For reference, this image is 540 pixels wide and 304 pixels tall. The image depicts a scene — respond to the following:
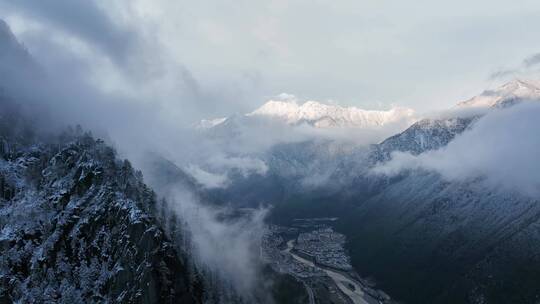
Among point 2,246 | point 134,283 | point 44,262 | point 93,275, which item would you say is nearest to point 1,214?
point 2,246

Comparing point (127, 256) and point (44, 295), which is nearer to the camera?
point (44, 295)

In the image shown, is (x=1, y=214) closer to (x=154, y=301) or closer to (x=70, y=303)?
(x=70, y=303)

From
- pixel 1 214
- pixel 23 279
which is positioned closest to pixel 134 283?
pixel 23 279

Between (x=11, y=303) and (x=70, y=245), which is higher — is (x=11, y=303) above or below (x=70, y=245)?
below

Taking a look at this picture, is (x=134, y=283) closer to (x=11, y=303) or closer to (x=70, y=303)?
(x=70, y=303)

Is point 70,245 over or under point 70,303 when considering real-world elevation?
over

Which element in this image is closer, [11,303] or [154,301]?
[11,303]

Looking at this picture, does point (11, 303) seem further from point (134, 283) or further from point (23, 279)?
point (134, 283)

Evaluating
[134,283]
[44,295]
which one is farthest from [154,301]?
[44,295]

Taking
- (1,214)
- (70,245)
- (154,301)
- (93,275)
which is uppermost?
(1,214)
